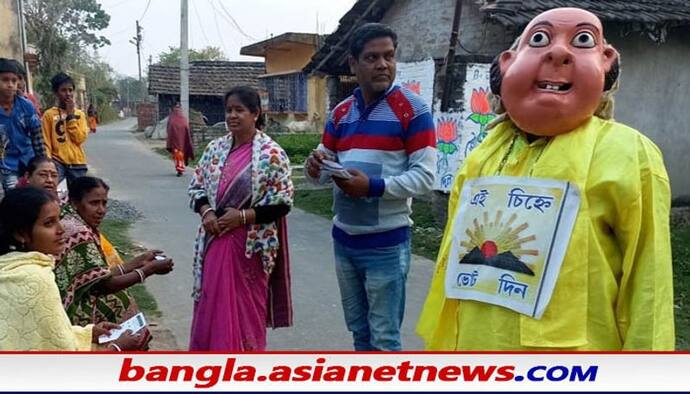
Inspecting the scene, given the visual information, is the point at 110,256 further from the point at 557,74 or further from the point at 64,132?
the point at 64,132

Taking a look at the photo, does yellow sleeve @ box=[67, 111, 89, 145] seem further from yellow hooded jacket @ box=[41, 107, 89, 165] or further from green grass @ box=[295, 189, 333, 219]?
green grass @ box=[295, 189, 333, 219]

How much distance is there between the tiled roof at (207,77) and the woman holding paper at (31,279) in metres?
27.2

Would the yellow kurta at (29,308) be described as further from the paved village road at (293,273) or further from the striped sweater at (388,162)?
the paved village road at (293,273)

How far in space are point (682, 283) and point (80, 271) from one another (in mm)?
5034

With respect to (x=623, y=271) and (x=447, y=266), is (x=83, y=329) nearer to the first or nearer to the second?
(x=447, y=266)

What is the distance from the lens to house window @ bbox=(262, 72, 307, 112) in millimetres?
23672

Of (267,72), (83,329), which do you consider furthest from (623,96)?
(267,72)

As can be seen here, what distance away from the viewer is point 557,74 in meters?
1.90

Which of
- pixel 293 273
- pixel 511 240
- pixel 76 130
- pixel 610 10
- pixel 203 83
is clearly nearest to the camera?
pixel 511 240

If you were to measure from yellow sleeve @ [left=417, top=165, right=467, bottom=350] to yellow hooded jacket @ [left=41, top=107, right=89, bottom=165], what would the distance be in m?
5.09

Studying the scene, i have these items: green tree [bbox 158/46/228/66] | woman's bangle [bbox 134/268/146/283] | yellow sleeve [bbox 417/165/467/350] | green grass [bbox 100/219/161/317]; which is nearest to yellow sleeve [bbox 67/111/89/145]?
green grass [bbox 100/219/161/317]

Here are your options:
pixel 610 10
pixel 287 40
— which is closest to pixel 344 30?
pixel 610 10

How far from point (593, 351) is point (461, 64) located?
5694 millimetres

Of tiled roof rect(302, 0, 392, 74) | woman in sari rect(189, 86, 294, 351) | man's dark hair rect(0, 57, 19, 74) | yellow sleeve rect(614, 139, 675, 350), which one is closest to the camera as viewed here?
yellow sleeve rect(614, 139, 675, 350)
